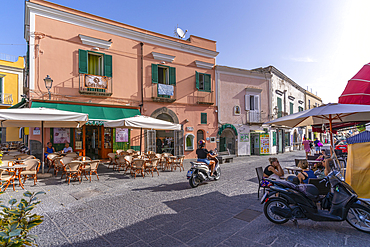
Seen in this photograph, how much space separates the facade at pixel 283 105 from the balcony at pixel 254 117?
170 cm

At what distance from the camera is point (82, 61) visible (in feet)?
36.9

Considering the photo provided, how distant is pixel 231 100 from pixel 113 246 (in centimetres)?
1556

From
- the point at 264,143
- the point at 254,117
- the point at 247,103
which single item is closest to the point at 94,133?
the point at 247,103

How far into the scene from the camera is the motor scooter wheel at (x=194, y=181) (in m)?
6.62

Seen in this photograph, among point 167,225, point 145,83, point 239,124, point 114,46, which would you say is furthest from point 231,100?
point 167,225

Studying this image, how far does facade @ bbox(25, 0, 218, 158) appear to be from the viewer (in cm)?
1042

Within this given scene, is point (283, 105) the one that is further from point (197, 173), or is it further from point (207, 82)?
point (197, 173)

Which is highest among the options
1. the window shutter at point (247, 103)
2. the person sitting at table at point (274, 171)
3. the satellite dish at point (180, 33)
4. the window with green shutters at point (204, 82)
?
the satellite dish at point (180, 33)

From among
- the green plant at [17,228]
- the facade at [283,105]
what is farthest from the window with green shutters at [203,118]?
the green plant at [17,228]

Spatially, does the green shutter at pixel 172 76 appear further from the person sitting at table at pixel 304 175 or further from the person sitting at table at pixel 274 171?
the person sitting at table at pixel 304 175

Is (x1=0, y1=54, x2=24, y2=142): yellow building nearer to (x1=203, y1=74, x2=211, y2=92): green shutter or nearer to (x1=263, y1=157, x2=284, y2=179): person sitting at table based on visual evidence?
(x1=203, y1=74, x2=211, y2=92): green shutter

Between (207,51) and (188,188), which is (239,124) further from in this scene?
(188,188)

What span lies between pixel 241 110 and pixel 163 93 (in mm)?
7552

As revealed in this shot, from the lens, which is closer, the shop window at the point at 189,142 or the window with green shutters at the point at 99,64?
the window with green shutters at the point at 99,64
